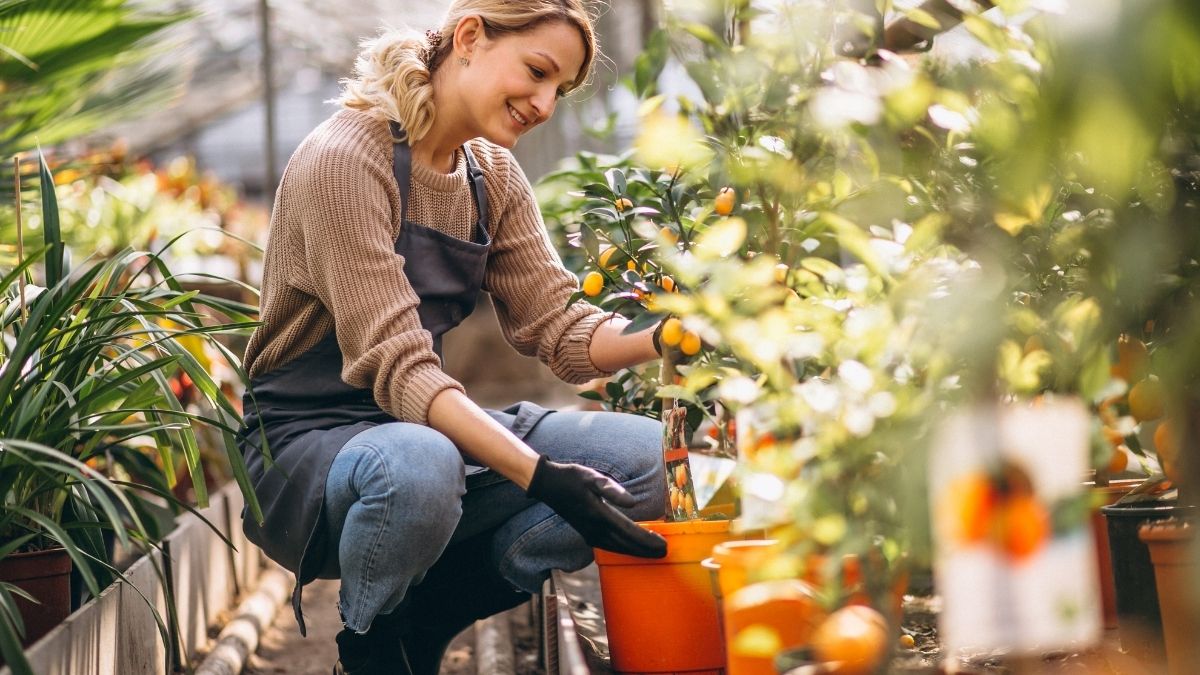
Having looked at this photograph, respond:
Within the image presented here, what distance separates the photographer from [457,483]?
163 cm

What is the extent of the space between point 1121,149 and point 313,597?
252cm

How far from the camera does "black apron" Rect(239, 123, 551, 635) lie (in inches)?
66.6

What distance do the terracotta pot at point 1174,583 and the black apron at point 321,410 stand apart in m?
0.94

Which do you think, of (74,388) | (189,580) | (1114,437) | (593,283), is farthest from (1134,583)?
(189,580)

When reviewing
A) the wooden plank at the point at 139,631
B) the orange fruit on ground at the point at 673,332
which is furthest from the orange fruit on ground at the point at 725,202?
the wooden plank at the point at 139,631

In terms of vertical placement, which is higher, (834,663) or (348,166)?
(348,166)

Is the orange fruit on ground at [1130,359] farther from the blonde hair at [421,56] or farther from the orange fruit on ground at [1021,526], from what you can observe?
the blonde hair at [421,56]

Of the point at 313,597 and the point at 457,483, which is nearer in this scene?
the point at 457,483

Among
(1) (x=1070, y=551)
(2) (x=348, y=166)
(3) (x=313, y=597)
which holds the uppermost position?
(2) (x=348, y=166)

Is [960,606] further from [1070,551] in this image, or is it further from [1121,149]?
[1121,149]

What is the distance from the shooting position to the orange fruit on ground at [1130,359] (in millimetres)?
1251

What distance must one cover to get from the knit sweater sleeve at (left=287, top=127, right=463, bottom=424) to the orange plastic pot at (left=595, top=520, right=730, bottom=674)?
36 centimetres

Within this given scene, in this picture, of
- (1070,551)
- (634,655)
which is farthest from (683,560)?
(1070,551)

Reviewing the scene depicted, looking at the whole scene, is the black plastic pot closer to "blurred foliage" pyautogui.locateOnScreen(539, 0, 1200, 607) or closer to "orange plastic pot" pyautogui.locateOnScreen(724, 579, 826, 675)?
"blurred foliage" pyautogui.locateOnScreen(539, 0, 1200, 607)
